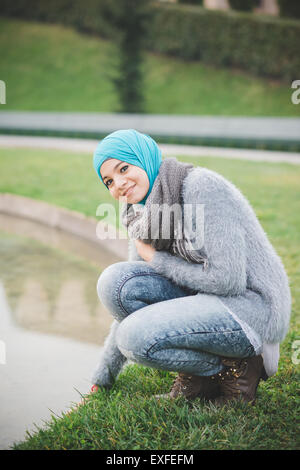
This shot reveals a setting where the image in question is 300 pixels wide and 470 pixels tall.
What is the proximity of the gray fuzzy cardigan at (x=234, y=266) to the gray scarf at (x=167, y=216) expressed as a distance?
0.10 ft

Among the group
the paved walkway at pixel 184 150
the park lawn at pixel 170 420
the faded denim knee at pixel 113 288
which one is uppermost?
the paved walkway at pixel 184 150

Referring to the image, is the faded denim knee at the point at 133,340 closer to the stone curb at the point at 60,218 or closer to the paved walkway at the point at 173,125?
the stone curb at the point at 60,218

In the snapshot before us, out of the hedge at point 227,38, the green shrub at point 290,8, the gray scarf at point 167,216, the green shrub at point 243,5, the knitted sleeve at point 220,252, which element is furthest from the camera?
the green shrub at point 243,5

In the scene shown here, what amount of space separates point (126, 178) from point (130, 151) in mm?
109

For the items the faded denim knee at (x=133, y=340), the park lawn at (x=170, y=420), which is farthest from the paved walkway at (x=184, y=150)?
the faded denim knee at (x=133, y=340)

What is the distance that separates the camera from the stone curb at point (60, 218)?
4.78m

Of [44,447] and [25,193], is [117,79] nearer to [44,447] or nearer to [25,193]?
[25,193]

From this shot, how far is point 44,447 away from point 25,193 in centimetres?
468

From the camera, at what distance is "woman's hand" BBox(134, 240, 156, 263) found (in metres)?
2.17

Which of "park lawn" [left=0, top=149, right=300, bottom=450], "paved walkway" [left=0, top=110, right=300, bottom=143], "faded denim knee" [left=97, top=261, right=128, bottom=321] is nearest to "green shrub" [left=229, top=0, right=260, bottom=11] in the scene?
"paved walkway" [left=0, top=110, right=300, bottom=143]

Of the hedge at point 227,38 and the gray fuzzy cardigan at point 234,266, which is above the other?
the hedge at point 227,38

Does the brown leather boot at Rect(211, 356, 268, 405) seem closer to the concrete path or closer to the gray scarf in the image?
the gray scarf
